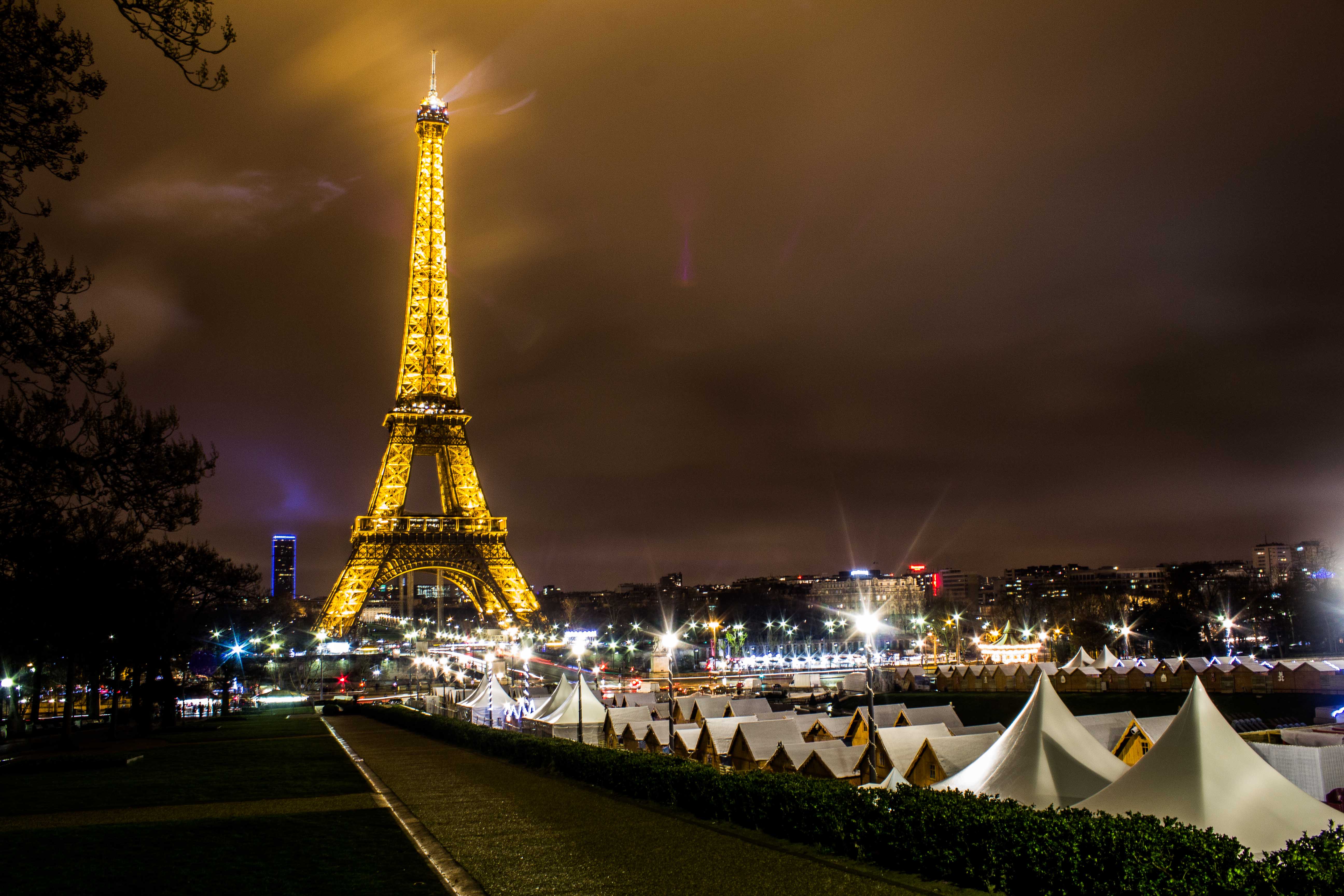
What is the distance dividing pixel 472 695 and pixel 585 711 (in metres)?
14.9

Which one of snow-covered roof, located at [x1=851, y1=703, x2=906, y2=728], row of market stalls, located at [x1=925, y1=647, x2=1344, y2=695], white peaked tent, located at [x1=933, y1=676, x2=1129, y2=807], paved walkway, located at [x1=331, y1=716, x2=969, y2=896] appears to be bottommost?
row of market stalls, located at [x1=925, y1=647, x2=1344, y2=695]

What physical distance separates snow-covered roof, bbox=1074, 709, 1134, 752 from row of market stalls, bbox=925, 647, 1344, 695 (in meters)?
14.3

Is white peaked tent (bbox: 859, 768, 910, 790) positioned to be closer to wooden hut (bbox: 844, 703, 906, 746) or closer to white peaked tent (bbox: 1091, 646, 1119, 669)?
wooden hut (bbox: 844, 703, 906, 746)

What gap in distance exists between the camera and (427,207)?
7088 cm

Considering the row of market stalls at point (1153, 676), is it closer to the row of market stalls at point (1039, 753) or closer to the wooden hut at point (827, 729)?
the wooden hut at point (827, 729)

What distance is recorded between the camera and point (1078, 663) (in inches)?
1745

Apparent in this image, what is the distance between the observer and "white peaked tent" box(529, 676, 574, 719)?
100ft

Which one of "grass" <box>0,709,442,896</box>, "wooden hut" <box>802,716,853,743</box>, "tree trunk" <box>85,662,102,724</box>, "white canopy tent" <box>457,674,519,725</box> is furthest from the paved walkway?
"tree trunk" <box>85,662,102,724</box>

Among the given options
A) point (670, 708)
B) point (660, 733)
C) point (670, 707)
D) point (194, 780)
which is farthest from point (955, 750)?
point (194, 780)

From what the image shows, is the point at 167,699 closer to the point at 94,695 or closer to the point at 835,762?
the point at 94,695

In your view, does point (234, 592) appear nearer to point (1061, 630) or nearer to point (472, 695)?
point (472, 695)

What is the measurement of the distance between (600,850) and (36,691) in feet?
138

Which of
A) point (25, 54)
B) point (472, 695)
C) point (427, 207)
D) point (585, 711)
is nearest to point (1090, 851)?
point (25, 54)

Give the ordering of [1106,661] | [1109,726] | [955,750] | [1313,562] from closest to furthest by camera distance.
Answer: [955,750]
[1109,726]
[1106,661]
[1313,562]
